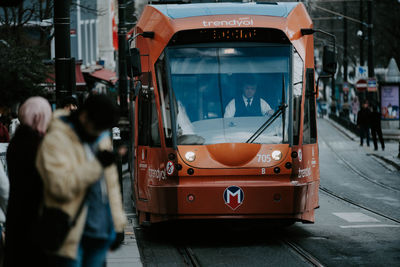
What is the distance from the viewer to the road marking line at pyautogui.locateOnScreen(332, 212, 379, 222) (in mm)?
13484

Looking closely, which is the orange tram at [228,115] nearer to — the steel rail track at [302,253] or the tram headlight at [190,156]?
the tram headlight at [190,156]

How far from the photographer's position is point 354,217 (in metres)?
13.9

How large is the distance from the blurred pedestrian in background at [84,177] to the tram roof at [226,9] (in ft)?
21.1

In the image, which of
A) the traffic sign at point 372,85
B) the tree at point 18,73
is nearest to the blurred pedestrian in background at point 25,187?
the tree at point 18,73

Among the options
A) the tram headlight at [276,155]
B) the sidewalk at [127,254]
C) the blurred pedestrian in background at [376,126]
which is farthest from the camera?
the blurred pedestrian in background at [376,126]

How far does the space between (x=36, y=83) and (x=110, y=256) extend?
14739mm

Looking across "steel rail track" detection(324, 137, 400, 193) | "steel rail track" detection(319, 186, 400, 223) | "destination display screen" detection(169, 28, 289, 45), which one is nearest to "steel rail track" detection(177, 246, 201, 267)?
"destination display screen" detection(169, 28, 289, 45)

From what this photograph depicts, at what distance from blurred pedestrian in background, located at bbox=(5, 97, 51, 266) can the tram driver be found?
17.9 ft

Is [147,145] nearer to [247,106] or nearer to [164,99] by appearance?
[164,99]

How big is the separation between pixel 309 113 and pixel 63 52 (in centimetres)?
327

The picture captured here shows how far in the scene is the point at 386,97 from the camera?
38.3 meters

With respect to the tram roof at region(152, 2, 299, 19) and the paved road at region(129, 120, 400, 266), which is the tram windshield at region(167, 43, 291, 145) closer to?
the tram roof at region(152, 2, 299, 19)

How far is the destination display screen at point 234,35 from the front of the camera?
11.2m

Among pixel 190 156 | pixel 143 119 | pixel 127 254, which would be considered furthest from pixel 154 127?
pixel 127 254
